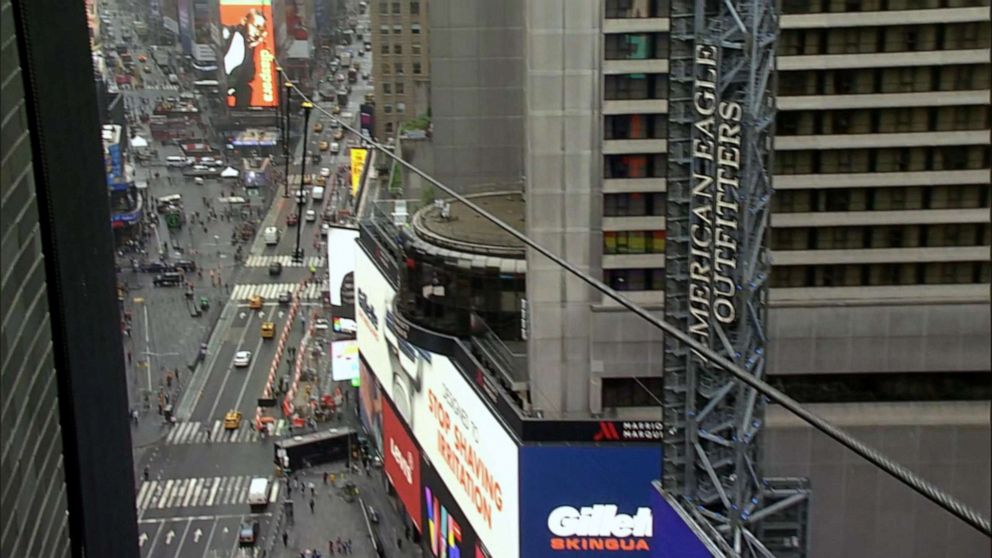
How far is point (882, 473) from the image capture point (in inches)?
735

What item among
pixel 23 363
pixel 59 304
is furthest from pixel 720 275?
pixel 23 363

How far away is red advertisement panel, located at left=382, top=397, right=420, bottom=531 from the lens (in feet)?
88.4

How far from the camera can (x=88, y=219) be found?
6988 mm

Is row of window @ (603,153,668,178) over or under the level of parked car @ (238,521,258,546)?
over

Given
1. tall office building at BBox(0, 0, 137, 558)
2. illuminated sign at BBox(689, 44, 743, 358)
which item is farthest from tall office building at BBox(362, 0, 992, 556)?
tall office building at BBox(0, 0, 137, 558)

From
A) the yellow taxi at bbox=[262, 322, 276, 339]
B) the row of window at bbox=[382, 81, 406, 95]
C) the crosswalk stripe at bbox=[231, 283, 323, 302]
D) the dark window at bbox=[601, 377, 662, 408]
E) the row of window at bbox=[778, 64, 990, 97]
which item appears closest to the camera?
the row of window at bbox=[778, 64, 990, 97]

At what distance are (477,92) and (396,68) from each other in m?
11.0

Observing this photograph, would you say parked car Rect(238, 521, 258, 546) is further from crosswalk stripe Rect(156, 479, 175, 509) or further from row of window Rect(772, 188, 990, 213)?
row of window Rect(772, 188, 990, 213)

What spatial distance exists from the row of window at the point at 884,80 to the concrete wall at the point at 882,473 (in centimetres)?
420

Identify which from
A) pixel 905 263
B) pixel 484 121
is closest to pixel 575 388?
pixel 905 263

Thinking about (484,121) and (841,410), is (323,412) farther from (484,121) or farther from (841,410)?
(841,410)

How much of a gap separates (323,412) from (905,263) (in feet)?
61.5

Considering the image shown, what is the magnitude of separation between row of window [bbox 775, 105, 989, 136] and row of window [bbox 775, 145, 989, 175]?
0.85 ft

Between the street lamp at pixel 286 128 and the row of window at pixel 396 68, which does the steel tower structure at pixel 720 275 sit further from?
the row of window at pixel 396 68
